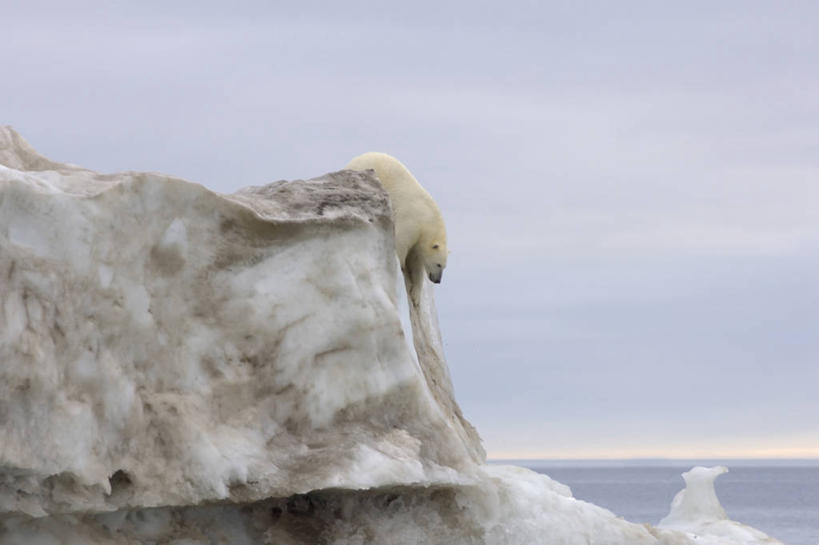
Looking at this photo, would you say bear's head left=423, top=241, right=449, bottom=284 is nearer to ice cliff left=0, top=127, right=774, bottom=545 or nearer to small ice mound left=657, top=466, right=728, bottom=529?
ice cliff left=0, top=127, right=774, bottom=545

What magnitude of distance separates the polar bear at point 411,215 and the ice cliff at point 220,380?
50.7 inches

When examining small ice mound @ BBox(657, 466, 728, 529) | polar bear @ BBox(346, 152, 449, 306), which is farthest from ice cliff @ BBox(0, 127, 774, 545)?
small ice mound @ BBox(657, 466, 728, 529)

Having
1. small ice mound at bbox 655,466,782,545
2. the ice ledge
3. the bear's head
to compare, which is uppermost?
the bear's head

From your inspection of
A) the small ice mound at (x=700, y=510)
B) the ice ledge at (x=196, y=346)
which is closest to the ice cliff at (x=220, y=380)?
the ice ledge at (x=196, y=346)

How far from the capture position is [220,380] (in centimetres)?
1388

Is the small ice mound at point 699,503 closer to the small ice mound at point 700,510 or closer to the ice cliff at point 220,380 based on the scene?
the small ice mound at point 700,510

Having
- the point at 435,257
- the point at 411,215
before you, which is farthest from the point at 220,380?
the point at 435,257

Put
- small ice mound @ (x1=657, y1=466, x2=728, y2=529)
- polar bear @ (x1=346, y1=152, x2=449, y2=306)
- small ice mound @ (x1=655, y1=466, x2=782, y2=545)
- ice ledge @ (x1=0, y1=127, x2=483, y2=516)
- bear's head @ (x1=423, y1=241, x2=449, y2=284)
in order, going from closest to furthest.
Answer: ice ledge @ (x1=0, y1=127, x2=483, y2=516)
polar bear @ (x1=346, y1=152, x2=449, y2=306)
bear's head @ (x1=423, y1=241, x2=449, y2=284)
small ice mound @ (x1=655, y1=466, x2=782, y2=545)
small ice mound @ (x1=657, y1=466, x2=728, y2=529)

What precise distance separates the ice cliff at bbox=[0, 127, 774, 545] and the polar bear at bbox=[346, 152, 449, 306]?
129 centimetres

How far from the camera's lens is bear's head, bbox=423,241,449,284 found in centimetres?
1741

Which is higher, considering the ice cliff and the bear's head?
the bear's head

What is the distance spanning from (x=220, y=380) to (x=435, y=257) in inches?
169

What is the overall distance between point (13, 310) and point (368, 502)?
4.50 meters

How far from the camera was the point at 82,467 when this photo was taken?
12.5m
